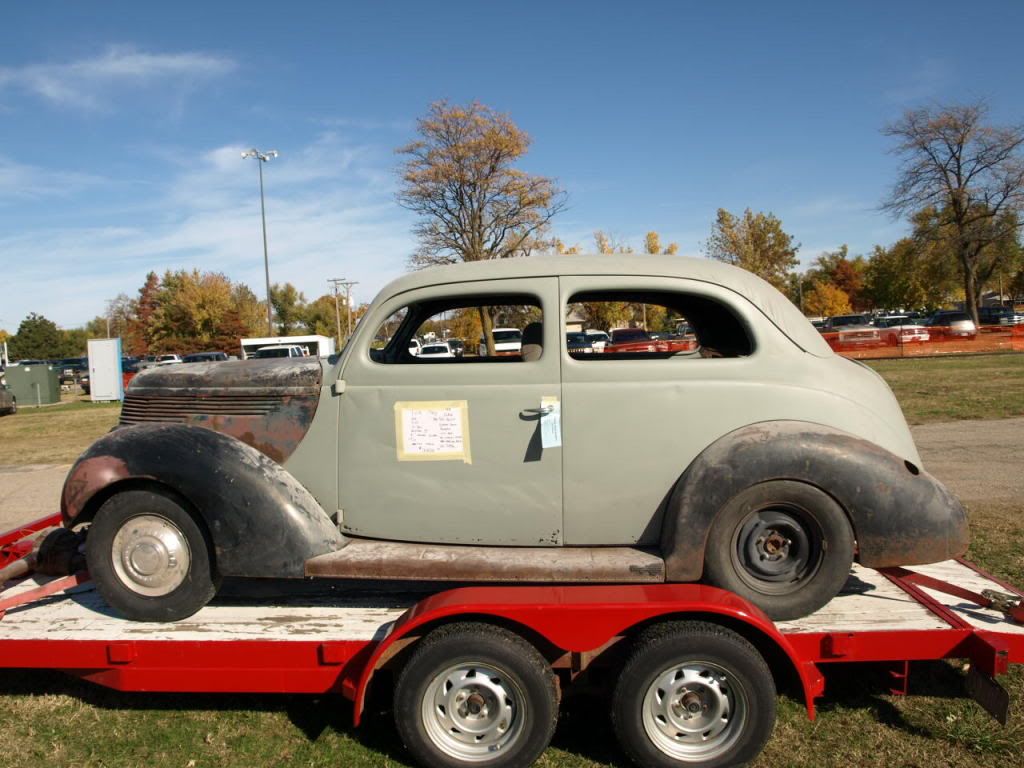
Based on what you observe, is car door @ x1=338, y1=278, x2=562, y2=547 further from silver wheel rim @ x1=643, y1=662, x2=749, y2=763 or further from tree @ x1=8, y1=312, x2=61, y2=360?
tree @ x1=8, y1=312, x2=61, y2=360

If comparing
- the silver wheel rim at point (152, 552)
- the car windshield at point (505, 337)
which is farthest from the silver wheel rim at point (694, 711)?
the car windshield at point (505, 337)

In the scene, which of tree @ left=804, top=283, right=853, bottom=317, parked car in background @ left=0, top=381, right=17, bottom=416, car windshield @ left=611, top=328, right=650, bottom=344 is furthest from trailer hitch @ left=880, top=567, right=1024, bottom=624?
tree @ left=804, top=283, right=853, bottom=317

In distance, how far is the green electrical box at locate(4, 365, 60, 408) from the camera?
77.8 ft

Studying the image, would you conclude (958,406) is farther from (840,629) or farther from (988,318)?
(988,318)

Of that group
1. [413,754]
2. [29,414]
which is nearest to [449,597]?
[413,754]

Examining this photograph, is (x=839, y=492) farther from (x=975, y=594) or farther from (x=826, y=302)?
(x=826, y=302)

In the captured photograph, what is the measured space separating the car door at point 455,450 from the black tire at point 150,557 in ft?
2.42

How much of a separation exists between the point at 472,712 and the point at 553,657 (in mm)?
407

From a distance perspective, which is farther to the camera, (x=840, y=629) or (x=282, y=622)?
(x=282, y=622)

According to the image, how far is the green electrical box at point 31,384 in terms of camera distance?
23719 mm

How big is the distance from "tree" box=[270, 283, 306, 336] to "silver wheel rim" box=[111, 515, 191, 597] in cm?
6321

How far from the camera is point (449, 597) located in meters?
3.08

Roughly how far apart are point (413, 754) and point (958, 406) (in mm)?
12553

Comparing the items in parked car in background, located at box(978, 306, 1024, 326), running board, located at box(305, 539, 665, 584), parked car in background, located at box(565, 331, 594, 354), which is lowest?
running board, located at box(305, 539, 665, 584)
